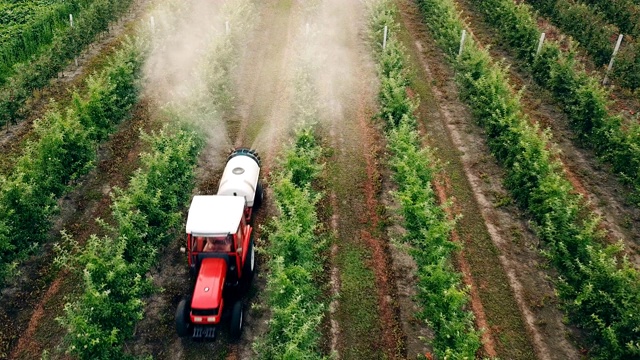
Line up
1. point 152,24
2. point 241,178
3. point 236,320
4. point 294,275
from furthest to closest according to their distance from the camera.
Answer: point 152,24 → point 241,178 → point 236,320 → point 294,275

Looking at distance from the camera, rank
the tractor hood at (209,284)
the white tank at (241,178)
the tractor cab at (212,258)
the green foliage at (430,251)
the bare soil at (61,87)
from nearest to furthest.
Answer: the green foliage at (430,251), the tractor hood at (209,284), the tractor cab at (212,258), the white tank at (241,178), the bare soil at (61,87)

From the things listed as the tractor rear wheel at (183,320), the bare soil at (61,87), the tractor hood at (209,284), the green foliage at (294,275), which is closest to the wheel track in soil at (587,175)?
the green foliage at (294,275)

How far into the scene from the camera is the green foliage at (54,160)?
16.2 metres

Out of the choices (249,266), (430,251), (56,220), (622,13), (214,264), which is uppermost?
(622,13)

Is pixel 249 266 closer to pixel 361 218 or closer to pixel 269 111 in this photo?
pixel 361 218

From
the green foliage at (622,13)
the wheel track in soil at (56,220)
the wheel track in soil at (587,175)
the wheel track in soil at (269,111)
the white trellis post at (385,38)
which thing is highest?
the green foliage at (622,13)

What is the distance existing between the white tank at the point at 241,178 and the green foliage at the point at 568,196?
898 cm

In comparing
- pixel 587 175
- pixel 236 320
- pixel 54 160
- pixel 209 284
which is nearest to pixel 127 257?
pixel 209 284

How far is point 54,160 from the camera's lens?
18078mm

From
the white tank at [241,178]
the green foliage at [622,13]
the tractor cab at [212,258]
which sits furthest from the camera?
the green foliage at [622,13]

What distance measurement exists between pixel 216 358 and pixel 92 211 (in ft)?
26.4

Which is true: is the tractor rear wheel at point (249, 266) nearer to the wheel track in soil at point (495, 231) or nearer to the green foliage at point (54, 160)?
the green foliage at point (54, 160)

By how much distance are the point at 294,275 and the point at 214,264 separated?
243cm

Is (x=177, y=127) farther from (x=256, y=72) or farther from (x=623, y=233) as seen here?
(x=623, y=233)
